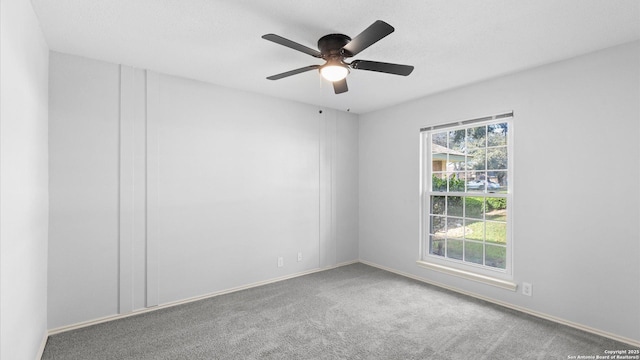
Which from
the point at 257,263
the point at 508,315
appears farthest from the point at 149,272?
the point at 508,315

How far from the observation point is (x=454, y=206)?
3865 millimetres

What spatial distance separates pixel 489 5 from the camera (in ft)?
6.47

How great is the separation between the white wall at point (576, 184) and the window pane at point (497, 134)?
0.19m

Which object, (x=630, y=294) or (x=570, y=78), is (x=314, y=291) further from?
(x=570, y=78)

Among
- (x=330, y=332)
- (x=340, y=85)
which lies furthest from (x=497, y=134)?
(x=330, y=332)

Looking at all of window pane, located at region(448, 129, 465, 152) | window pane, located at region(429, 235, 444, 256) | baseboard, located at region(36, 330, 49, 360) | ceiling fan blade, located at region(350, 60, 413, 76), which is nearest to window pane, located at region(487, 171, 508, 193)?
window pane, located at region(448, 129, 465, 152)

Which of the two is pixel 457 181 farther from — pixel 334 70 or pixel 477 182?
pixel 334 70

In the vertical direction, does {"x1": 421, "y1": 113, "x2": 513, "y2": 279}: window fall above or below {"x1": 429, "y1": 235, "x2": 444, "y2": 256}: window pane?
above

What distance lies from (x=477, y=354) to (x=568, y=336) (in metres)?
0.95

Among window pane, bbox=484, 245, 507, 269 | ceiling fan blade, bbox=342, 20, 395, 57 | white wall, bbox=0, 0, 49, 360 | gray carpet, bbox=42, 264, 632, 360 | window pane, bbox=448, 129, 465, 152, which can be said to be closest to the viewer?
white wall, bbox=0, 0, 49, 360

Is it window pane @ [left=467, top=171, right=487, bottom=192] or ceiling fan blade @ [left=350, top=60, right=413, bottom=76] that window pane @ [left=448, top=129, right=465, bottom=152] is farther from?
ceiling fan blade @ [left=350, top=60, right=413, bottom=76]

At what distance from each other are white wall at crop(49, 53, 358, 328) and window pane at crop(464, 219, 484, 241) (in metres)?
1.95

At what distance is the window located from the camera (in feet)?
11.0

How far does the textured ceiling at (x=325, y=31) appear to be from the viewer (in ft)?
6.57
